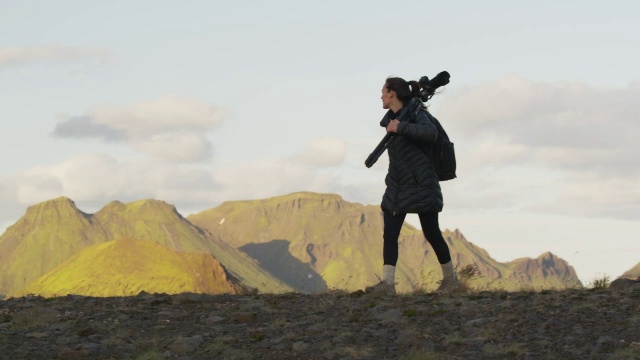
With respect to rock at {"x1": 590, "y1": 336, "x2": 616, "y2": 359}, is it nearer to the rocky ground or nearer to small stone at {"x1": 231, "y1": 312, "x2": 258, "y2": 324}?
the rocky ground

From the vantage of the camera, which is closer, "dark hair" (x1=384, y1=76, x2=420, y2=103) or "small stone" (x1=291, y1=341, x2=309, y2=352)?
"small stone" (x1=291, y1=341, x2=309, y2=352)

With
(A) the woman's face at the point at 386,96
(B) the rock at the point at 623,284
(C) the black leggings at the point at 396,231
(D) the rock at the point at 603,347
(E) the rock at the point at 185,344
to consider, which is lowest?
(D) the rock at the point at 603,347

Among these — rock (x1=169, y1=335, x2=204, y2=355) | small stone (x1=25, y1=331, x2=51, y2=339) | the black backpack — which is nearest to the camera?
rock (x1=169, y1=335, x2=204, y2=355)

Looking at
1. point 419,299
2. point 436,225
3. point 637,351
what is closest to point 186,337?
point 419,299

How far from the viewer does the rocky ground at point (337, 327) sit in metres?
9.52

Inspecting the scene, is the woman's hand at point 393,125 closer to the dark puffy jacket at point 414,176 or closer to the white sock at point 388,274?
the dark puffy jacket at point 414,176

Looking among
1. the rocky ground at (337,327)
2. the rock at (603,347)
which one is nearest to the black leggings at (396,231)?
the rocky ground at (337,327)

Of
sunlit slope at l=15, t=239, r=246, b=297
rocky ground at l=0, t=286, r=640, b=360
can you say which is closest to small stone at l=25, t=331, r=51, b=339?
rocky ground at l=0, t=286, r=640, b=360

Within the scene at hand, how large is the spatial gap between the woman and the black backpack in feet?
0.41

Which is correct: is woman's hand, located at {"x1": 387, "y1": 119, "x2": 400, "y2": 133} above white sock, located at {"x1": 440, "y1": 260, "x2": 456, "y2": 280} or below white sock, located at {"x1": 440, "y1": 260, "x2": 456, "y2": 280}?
above

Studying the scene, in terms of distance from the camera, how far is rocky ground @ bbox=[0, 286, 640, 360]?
9.52 meters

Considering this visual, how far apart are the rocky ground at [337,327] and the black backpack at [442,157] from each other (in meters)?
1.57

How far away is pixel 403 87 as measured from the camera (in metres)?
12.4

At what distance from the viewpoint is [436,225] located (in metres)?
12.6
